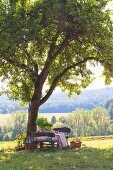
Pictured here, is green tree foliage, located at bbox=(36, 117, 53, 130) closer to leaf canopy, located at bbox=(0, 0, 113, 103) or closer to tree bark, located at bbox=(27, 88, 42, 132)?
tree bark, located at bbox=(27, 88, 42, 132)

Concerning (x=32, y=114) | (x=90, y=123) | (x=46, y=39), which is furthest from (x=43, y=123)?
(x=90, y=123)

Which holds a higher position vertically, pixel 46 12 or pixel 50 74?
pixel 46 12

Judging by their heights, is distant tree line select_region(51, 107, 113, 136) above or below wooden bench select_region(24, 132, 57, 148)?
above

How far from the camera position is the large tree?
23.1m

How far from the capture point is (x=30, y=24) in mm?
23203

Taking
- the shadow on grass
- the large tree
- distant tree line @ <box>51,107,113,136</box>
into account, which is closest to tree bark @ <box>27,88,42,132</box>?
the large tree

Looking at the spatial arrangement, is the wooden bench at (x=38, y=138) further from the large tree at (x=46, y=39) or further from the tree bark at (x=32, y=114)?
the large tree at (x=46, y=39)

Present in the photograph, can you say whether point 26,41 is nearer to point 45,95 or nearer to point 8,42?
point 8,42

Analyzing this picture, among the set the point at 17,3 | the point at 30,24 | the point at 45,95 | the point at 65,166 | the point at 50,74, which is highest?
the point at 17,3

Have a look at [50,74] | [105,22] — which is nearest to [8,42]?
[105,22]

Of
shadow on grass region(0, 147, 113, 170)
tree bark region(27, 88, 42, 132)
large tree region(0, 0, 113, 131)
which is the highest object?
large tree region(0, 0, 113, 131)

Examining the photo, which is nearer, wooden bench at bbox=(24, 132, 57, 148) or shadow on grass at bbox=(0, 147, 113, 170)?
shadow on grass at bbox=(0, 147, 113, 170)

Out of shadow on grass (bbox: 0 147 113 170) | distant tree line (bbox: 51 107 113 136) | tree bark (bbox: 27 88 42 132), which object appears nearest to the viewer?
shadow on grass (bbox: 0 147 113 170)

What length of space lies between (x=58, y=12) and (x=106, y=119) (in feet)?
463
